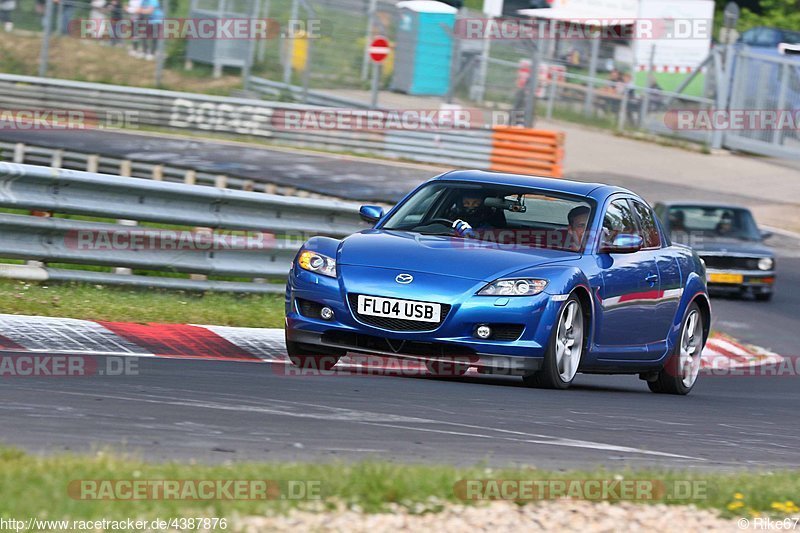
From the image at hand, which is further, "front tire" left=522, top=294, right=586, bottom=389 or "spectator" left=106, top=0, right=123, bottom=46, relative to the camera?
"spectator" left=106, top=0, right=123, bottom=46

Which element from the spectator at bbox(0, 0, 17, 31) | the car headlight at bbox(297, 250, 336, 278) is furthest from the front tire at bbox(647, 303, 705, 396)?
the spectator at bbox(0, 0, 17, 31)

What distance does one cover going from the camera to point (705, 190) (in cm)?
3109

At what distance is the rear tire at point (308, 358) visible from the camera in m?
9.16

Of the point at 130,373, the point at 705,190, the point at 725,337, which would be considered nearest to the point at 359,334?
the point at 130,373

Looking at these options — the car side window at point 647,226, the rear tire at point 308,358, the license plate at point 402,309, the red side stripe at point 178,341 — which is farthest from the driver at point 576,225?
the red side stripe at point 178,341

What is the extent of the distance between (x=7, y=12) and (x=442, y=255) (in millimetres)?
24881

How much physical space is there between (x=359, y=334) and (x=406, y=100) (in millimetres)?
25510

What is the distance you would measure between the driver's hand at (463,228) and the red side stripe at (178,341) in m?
1.61

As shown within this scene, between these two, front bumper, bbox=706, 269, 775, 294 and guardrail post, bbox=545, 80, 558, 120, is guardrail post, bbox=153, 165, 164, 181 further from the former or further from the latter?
guardrail post, bbox=545, 80, 558, 120

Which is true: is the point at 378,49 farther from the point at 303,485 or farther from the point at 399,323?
the point at 303,485

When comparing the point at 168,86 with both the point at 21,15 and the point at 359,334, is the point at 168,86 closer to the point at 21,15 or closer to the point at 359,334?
the point at 21,15

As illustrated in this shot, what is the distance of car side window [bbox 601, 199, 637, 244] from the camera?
32.8ft

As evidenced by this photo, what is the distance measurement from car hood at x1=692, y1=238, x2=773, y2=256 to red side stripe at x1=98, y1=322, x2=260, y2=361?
34.5 ft

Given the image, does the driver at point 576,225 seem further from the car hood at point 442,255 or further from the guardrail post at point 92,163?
the guardrail post at point 92,163
